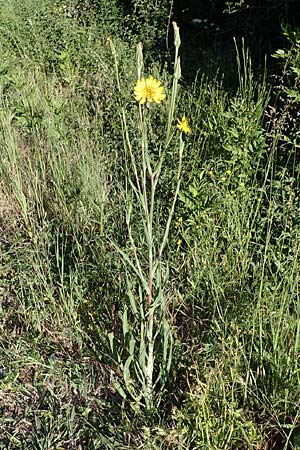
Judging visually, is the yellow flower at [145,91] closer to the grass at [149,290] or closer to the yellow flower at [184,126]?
the grass at [149,290]

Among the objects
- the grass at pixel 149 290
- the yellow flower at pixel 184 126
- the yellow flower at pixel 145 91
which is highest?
the yellow flower at pixel 145 91

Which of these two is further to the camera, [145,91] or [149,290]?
[149,290]

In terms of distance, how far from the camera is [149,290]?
5.48ft

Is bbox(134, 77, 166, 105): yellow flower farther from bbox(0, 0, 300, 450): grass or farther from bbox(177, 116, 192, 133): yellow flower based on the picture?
bbox(177, 116, 192, 133): yellow flower

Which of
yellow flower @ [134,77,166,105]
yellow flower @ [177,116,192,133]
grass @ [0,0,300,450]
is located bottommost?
grass @ [0,0,300,450]

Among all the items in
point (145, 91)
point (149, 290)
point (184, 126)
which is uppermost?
point (145, 91)

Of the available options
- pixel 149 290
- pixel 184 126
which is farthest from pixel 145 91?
pixel 149 290

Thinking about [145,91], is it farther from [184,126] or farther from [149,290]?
[149,290]

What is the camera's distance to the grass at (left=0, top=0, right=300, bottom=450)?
1679 mm

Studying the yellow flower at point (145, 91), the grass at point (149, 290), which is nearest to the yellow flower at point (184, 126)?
the grass at point (149, 290)

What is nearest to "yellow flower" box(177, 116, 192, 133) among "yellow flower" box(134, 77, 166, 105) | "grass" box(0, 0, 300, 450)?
"grass" box(0, 0, 300, 450)

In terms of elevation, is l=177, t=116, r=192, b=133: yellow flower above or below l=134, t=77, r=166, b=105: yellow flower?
below

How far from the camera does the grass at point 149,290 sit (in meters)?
1.68

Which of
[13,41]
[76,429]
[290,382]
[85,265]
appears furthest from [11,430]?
[13,41]
